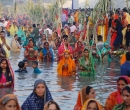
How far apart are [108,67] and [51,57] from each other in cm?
249

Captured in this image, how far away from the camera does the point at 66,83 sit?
12445 mm

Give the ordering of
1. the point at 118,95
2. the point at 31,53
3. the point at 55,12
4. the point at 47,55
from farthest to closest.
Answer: the point at 55,12
the point at 47,55
the point at 31,53
the point at 118,95

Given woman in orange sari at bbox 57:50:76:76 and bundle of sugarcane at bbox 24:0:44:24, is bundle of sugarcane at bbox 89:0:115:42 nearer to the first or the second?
woman in orange sari at bbox 57:50:76:76

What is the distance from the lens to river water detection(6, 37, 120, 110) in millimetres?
10429

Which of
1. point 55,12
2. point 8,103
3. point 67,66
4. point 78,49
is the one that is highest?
point 55,12

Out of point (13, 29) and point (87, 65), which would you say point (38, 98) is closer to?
point (87, 65)

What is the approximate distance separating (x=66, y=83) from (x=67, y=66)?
1296mm

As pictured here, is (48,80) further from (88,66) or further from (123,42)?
(123,42)

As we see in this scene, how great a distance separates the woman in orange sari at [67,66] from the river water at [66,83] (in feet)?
0.70

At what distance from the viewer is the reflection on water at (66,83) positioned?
10.5 meters

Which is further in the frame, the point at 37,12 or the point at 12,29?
the point at 12,29

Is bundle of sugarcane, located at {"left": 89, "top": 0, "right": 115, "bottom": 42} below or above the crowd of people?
above

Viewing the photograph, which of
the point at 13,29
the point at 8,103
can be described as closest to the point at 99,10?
the point at 8,103

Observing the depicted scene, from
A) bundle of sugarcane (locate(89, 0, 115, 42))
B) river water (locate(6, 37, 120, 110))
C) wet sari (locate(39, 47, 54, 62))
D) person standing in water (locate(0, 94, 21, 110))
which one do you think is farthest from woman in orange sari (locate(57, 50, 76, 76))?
person standing in water (locate(0, 94, 21, 110))
